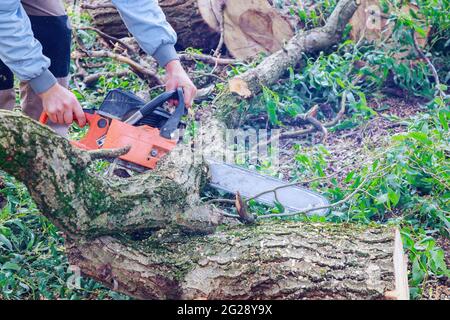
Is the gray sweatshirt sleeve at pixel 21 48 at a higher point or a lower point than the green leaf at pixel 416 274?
higher

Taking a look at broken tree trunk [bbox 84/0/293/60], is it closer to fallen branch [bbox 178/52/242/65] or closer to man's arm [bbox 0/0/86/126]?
fallen branch [bbox 178/52/242/65]

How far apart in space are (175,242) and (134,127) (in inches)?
21.9

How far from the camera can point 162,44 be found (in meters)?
2.68

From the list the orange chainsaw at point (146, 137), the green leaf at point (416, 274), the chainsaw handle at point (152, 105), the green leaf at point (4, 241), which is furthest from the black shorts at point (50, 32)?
the green leaf at point (416, 274)

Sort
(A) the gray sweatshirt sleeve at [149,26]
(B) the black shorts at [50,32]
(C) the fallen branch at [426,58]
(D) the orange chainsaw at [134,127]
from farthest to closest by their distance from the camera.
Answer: (C) the fallen branch at [426,58], (B) the black shorts at [50,32], (A) the gray sweatshirt sleeve at [149,26], (D) the orange chainsaw at [134,127]

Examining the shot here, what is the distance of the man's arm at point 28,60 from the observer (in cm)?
208

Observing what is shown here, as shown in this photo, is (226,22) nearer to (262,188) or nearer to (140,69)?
(140,69)

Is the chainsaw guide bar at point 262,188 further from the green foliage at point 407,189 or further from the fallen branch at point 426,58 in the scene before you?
the fallen branch at point 426,58

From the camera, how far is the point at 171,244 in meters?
2.14

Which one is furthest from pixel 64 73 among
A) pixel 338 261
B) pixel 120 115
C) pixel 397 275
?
pixel 397 275

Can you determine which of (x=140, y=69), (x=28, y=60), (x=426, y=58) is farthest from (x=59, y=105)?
(x=426, y=58)

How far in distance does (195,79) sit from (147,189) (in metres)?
1.95

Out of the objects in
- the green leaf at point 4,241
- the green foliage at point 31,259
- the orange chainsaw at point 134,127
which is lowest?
the green foliage at point 31,259

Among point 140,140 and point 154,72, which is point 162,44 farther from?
point 154,72
